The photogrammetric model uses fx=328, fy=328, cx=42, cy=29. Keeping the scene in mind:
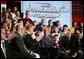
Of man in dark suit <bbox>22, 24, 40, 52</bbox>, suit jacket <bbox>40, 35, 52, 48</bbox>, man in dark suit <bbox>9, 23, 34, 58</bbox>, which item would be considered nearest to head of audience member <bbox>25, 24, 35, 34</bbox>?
man in dark suit <bbox>22, 24, 40, 52</bbox>

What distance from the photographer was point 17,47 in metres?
5.38

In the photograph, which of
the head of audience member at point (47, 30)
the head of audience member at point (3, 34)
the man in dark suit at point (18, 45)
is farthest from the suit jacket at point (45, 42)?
the head of audience member at point (3, 34)

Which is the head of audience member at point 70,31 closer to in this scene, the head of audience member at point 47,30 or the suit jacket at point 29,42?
the head of audience member at point 47,30

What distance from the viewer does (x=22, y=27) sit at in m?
5.50

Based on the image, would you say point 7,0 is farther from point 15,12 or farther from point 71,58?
point 71,58

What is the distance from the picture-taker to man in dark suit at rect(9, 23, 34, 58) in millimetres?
5375

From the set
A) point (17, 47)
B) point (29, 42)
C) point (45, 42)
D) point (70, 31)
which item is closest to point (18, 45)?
point (17, 47)

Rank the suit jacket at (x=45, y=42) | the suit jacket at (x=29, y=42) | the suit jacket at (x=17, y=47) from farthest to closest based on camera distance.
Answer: the suit jacket at (x=45, y=42) < the suit jacket at (x=29, y=42) < the suit jacket at (x=17, y=47)

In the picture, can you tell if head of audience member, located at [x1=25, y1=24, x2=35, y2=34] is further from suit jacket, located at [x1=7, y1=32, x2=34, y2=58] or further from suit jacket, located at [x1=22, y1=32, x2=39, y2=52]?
suit jacket, located at [x1=7, y1=32, x2=34, y2=58]

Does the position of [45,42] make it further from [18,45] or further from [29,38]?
[18,45]

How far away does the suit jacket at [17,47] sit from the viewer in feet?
17.6

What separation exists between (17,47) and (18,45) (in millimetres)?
39

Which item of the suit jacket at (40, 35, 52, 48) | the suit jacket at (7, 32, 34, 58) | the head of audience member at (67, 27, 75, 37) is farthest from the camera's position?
the head of audience member at (67, 27, 75, 37)

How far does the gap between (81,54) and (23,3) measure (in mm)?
1384
